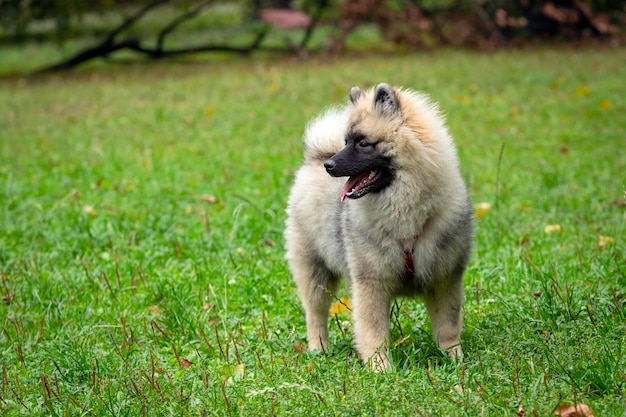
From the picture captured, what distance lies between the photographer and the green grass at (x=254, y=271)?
338cm

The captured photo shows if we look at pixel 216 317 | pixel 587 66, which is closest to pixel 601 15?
pixel 587 66

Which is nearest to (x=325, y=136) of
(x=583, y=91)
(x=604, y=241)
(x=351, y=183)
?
(x=351, y=183)

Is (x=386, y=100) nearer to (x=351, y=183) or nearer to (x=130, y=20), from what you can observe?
(x=351, y=183)

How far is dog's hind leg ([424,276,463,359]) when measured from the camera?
400 centimetres

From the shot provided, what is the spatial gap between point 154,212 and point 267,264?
1665 mm

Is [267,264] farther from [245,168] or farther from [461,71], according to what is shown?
[461,71]

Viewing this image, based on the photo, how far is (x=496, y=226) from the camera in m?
5.98

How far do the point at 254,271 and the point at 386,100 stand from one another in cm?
195

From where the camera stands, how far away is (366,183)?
373 cm

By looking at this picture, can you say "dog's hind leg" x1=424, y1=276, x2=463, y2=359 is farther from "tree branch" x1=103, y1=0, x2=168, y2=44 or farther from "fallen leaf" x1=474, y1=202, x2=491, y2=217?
"tree branch" x1=103, y1=0, x2=168, y2=44

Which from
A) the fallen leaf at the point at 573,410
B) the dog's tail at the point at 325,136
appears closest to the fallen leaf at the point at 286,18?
the dog's tail at the point at 325,136

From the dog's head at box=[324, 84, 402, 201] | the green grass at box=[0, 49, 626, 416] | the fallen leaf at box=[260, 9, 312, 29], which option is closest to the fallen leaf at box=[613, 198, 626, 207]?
the green grass at box=[0, 49, 626, 416]

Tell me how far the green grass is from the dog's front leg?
0.46ft

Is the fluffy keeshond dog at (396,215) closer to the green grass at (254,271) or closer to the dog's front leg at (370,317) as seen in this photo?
the dog's front leg at (370,317)
